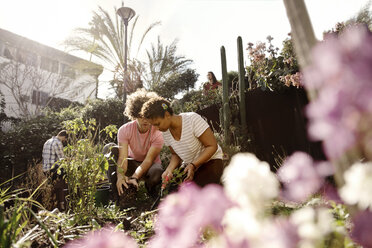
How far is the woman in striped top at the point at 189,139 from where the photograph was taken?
253 cm

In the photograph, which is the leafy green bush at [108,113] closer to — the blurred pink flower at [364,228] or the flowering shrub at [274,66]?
the flowering shrub at [274,66]

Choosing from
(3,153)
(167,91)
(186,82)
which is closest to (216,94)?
(3,153)

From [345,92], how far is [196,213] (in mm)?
364

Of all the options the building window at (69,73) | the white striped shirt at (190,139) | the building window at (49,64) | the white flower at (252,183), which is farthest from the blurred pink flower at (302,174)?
the building window at (49,64)

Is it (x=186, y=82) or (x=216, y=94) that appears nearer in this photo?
(x=216, y=94)

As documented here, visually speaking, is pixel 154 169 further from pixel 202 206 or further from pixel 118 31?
pixel 118 31

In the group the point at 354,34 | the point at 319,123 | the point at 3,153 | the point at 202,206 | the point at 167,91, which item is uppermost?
the point at 167,91

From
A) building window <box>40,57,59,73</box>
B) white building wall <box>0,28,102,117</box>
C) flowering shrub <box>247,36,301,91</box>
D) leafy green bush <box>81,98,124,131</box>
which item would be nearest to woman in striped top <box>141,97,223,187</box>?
flowering shrub <box>247,36,301,91</box>

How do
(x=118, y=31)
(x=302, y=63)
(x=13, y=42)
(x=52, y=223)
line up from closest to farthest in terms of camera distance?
(x=302, y=63) → (x=52, y=223) → (x=118, y=31) → (x=13, y=42)

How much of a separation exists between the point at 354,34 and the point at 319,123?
13 centimetres

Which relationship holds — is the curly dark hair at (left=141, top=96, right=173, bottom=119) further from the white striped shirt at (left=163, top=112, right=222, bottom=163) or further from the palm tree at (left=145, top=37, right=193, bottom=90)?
the palm tree at (left=145, top=37, right=193, bottom=90)

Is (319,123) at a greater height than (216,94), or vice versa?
(216,94)

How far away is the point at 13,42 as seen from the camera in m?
17.5

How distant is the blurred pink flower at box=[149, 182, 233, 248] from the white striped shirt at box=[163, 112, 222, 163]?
2.11 metres
